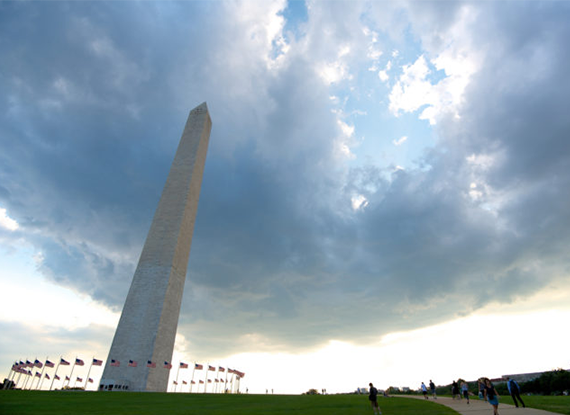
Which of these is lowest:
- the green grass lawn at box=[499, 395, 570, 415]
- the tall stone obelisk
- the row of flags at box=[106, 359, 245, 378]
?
the green grass lawn at box=[499, 395, 570, 415]

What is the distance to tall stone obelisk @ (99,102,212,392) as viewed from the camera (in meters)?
36.5

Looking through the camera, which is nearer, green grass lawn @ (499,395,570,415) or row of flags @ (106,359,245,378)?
green grass lawn @ (499,395,570,415)

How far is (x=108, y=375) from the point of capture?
36531 millimetres

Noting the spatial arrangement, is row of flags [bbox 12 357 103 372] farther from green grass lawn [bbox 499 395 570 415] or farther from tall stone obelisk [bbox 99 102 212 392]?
green grass lawn [bbox 499 395 570 415]

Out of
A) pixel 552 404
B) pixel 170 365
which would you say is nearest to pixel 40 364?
pixel 170 365

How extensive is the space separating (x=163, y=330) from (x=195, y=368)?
623cm

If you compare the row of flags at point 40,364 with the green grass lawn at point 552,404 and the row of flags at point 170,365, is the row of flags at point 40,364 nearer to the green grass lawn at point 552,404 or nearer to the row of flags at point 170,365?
the row of flags at point 170,365

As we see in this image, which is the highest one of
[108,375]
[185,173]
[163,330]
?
[185,173]

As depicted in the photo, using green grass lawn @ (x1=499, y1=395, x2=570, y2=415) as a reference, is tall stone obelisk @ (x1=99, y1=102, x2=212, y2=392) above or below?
above

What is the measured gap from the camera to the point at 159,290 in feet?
129

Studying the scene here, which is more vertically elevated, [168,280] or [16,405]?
[168,280]

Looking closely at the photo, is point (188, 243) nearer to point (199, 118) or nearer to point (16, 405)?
point (199, 118)

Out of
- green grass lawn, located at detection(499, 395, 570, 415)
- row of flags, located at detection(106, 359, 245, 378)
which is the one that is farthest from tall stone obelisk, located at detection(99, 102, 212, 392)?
green grass lawn, located at detection(499, 395, 570, 415)

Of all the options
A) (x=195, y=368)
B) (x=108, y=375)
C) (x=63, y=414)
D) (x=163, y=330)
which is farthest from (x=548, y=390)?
(x=63, y=414)
